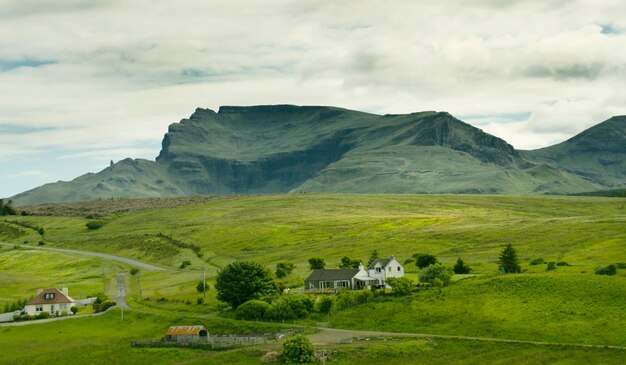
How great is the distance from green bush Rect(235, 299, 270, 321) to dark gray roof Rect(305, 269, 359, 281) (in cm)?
2375

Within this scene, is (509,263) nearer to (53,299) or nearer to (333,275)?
(333,275)

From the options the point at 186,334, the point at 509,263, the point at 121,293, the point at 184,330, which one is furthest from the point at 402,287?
the point at 121,293

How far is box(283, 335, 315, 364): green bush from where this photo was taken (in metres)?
85.1

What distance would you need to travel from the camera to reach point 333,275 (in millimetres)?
137000

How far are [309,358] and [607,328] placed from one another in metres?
36.5

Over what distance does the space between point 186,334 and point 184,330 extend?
1.43 m

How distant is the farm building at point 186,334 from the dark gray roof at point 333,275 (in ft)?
122

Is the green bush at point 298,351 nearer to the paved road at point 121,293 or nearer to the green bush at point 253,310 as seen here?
the green bush at point 253,310

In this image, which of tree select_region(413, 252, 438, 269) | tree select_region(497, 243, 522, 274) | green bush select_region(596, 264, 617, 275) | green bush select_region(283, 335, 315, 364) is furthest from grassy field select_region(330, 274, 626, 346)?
tree select_region(413, 252, 438, 269)

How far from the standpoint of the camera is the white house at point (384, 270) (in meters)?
136

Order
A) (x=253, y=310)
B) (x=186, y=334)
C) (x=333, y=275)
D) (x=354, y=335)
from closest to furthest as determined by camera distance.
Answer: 1. (x=354, y=335)
2. (x=186, y=334)
3. (x=253, y=310)
4. (x=333, y=275)

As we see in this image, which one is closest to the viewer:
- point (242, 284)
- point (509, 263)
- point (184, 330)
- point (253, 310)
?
point (184, 330)

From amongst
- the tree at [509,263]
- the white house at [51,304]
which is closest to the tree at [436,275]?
the tree at [509,263]

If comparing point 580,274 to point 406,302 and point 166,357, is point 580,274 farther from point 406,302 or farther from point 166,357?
point 166,357
